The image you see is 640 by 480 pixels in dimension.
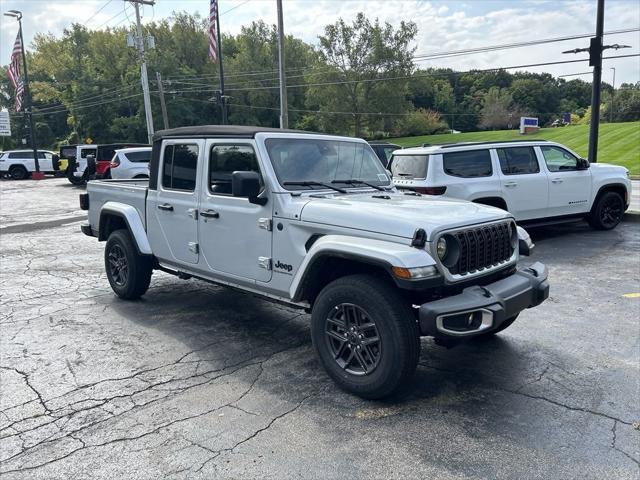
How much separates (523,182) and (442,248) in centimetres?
649

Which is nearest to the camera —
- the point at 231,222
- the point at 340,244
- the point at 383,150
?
the point at 340,244

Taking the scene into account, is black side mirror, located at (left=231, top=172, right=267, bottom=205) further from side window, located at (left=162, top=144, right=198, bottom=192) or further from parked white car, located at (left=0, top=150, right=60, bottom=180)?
parked white car, located at (left=0, top=150, right=60, bottom=180)

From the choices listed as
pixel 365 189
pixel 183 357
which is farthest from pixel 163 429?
pixel 365 189

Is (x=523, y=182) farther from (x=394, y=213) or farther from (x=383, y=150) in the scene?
(x=394, y=213)

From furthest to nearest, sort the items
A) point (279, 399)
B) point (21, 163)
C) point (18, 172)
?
point (18, 172)
point (21, 163)
point (279, 399)

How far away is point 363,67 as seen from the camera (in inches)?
2258

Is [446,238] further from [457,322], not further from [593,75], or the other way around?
[593,75]

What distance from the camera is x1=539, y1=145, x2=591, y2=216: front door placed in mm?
9766

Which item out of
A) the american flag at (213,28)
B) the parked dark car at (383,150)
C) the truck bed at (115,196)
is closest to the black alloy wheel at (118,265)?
the truck bed at (115,196)

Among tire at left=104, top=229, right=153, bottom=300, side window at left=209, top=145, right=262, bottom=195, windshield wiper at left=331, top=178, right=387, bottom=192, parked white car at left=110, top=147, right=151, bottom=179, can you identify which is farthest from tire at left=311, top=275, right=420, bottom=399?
parked white car at left=110, top=147, right=151, bottom=179

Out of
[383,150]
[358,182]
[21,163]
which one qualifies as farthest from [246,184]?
[21,163]

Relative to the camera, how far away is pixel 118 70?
194ft

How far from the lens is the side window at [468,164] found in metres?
9.12

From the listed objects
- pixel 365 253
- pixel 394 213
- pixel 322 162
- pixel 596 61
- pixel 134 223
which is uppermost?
pixel 596 61
